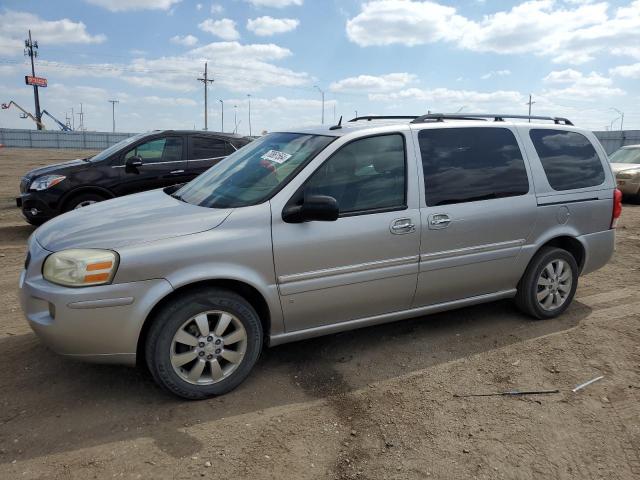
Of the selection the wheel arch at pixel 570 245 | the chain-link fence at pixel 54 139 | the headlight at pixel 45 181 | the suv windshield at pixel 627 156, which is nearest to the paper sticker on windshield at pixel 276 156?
the wheel arch at pixel 570 245

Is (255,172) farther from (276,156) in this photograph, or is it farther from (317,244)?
(317,244)

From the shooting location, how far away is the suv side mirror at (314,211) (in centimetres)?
331

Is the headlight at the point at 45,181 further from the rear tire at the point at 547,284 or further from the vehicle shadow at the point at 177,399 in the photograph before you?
the rear tire at the point at 547,284

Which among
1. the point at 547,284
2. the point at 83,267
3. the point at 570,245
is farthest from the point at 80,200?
the point at 570,245

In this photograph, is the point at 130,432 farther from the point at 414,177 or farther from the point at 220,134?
the point at 220,134

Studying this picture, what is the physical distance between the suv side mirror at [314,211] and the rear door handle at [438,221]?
86cm

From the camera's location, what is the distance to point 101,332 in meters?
3.04

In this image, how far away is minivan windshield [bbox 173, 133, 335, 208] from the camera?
3.58m

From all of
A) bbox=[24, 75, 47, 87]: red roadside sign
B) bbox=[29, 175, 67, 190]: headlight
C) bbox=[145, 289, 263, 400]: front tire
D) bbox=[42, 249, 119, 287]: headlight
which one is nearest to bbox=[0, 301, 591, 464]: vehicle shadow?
bbox=[145, 289, 263, 400]: front tire

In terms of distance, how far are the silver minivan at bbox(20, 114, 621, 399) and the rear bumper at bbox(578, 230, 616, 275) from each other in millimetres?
30

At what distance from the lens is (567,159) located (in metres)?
4.68

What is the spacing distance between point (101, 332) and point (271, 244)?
114 centimetres

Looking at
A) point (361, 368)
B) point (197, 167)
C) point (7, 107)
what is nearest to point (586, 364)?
point (361, 368)

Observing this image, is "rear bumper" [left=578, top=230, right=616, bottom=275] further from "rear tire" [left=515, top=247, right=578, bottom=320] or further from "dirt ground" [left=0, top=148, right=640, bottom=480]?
Answer: "dirt ground" [left=0, top=148, right=640, bottom=480]
